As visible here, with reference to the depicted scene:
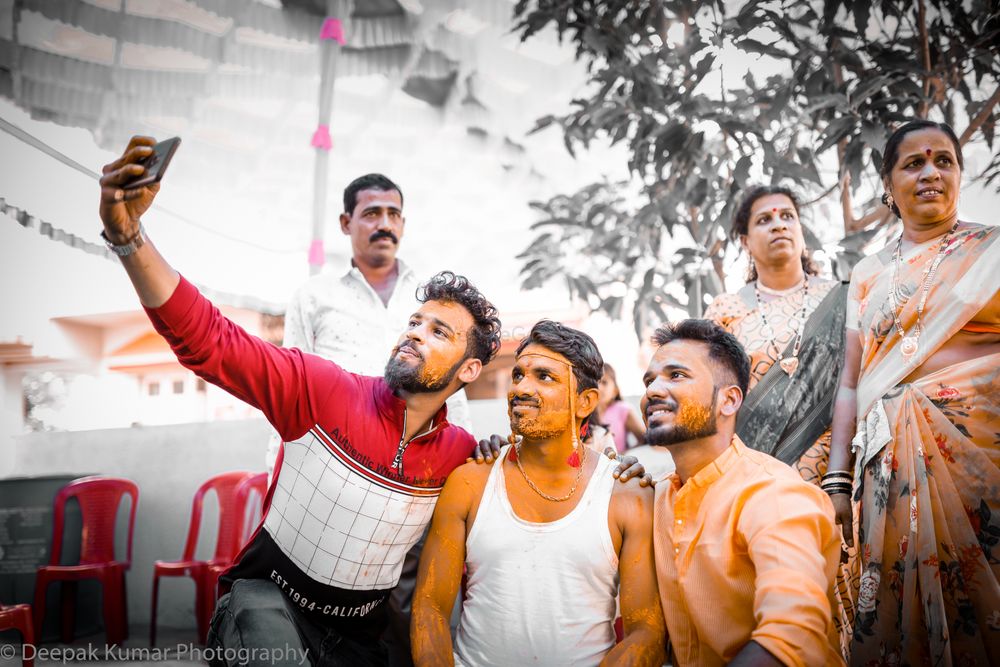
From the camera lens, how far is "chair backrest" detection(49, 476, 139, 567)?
490cm

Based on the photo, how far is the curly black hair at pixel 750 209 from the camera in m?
3.07

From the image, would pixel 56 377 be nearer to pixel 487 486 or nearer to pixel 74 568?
pixel 74 568

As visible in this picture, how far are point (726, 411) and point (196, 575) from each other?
12.4ft

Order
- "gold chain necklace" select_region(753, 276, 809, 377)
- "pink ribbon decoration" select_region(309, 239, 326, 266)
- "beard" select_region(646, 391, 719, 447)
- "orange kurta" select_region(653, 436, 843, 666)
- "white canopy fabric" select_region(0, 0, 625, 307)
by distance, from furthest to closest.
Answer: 1. "pink ribbon decoration" select_region(309, 239, 326, 266)
2. "white canopy fabric" select_region(0, 0, 625, 307)
3. "gold chain necklace" select_region(753, 276, 809, 377)
4. "beard" select_region(646, 391, 719, 447)
5. "orange kurta" select_region(653, 436, 843, 666)

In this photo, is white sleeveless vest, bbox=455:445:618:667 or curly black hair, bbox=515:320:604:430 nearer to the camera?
white sleeveless vest, bbox=455:445:618:667

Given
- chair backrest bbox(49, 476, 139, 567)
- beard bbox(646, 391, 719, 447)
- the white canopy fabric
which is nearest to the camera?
beard bbox(646, 391, 719, 447)

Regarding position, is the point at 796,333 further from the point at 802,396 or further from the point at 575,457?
the point at 575,457

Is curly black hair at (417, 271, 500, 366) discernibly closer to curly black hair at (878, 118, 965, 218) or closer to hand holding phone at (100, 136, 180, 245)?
hand holding phone at (100, 136, 180, 245)

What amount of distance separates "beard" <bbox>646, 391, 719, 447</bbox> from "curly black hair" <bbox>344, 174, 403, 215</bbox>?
1.85 meters

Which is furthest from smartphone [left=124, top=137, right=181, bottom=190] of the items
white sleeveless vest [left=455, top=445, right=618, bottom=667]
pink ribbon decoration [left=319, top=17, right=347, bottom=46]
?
pink ribbon decoration [left=319, top=17, right=347, bottom=46]

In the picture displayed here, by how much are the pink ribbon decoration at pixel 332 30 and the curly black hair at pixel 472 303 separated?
522 centimetres

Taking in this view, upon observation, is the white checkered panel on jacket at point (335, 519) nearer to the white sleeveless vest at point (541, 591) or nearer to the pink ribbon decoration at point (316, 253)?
the white sleeveless vest at point (541, 591)

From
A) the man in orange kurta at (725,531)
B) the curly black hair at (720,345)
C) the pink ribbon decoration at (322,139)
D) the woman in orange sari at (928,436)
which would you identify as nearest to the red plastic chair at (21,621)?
the man in orange kurta at (725,531)

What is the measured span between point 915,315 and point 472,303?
1.50 m
